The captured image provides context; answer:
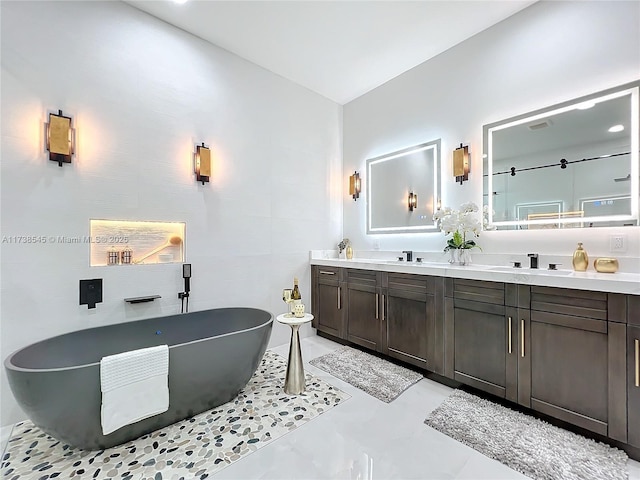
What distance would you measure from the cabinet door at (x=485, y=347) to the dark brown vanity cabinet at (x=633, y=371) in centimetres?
57

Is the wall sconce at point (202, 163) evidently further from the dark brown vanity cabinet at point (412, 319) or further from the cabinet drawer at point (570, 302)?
the cabinet drawer at point (570, 302)

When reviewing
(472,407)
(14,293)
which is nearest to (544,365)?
(472,407)

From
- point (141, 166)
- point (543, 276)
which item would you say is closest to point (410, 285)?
point (543, 276)

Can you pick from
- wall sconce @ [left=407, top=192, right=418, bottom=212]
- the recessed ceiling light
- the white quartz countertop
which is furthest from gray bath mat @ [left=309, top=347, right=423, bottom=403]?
the recessed ceiling light

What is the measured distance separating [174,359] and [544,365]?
8.11ft

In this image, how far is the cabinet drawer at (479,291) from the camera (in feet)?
7.28

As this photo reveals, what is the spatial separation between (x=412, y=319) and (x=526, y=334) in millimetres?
926

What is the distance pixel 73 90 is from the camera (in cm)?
233

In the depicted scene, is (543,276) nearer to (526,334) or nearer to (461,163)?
(526,334)

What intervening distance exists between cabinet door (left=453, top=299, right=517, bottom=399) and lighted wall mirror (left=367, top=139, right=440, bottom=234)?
46.7 inches

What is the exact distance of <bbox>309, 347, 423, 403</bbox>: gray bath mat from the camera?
2486 mm

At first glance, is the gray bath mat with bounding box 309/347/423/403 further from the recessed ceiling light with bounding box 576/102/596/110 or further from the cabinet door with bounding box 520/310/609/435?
the recessed ceiling light with bounding box 576/102/596/110

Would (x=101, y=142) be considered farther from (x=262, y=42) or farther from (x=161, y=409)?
(x=161, y=409)

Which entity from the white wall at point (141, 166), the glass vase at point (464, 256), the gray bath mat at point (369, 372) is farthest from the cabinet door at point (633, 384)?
the white wall at point (141, 166)
